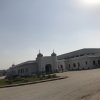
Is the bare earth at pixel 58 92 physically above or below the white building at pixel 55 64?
below

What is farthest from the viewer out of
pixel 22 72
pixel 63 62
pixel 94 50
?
pixel 94 50

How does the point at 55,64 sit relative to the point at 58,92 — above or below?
above

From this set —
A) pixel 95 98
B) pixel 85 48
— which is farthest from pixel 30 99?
pixel 85 48

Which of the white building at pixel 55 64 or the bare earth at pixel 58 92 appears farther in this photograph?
the white building at pixel 55 64

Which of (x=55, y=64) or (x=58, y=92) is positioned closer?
(x=58, y=92)

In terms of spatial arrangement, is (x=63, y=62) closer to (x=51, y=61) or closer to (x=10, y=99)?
(x=51, y=61)

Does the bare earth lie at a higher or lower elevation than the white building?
lower

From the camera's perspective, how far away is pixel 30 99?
11.9 m

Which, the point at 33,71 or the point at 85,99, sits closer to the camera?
the point at 85,99

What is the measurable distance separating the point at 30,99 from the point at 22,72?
5005cm

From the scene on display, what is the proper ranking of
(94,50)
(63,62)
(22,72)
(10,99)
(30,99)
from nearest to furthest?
(30,99) < (10,99) < (22,72) < (63,62) < (94,50)

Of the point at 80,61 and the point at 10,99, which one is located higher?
the point at 80,61

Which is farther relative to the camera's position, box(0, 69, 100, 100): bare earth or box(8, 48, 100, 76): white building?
box(8, 48, 100, 76): white building

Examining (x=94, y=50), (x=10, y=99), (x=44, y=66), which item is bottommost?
(x=10, y=99)
